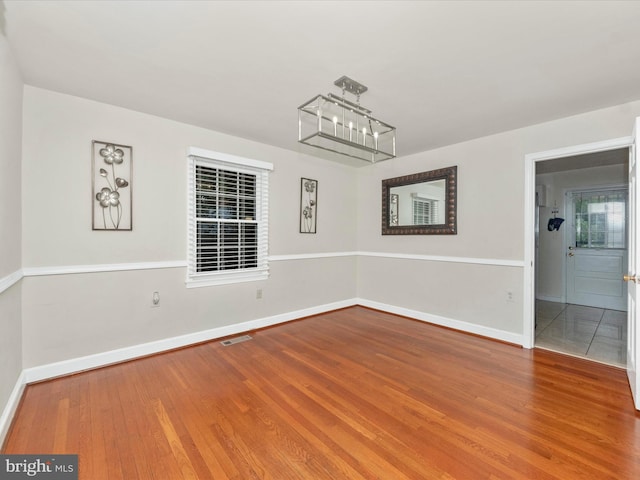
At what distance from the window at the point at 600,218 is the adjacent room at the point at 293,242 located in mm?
421

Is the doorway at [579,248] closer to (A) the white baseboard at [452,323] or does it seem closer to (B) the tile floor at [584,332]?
(B) the tile floor at [584,332]

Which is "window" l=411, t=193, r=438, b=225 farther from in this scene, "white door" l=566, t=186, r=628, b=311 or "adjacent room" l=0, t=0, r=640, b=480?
"white door" l=566, t=186, r=628, b=311

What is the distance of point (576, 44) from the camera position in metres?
1.91

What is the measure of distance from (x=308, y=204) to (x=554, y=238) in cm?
473

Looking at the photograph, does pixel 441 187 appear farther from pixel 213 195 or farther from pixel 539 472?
pixel 539 472

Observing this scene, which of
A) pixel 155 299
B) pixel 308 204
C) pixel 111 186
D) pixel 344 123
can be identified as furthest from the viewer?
pixel 308 204

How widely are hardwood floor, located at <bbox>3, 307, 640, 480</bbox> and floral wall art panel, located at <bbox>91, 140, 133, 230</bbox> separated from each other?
4.51 feet

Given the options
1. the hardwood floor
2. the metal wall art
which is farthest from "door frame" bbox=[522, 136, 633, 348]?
the metal wall art

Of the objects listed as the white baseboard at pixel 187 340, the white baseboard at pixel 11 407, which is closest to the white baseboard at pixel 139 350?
the white baseboard at pixel 187 340

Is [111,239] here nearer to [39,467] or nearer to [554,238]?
[39,467]

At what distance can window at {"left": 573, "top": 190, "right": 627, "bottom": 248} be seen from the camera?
4.98 meters

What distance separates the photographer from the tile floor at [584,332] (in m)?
3.13

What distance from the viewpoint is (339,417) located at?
2.07 metres

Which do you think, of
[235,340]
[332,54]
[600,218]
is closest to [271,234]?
[235,340]
